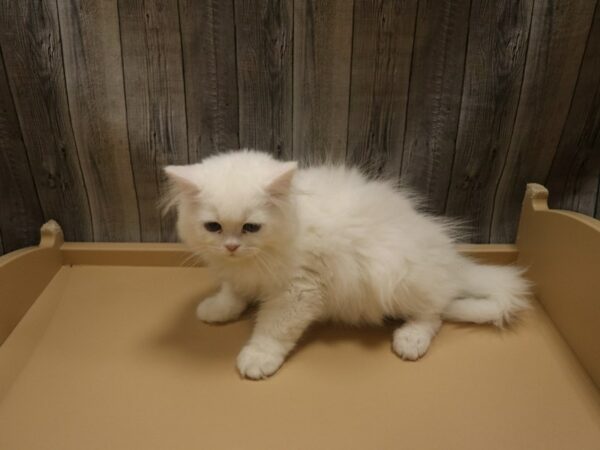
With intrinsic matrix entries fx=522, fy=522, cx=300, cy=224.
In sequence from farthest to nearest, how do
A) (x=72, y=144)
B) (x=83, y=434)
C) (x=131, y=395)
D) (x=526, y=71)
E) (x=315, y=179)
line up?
(x=72, y=144), (x=526, y=71), (x=315, y=179), (x=131, y=395), (x=83, y=434)

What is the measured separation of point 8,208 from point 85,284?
40 cm

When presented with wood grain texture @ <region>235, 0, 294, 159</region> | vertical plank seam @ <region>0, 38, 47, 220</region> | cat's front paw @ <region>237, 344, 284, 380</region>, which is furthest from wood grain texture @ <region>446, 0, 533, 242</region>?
vertical plank seam @ <region>0, 38, 47, 220</region>

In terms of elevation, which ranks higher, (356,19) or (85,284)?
(356,19)

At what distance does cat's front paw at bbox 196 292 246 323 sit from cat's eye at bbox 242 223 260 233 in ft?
1.34

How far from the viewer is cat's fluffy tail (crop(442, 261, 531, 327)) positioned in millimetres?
1597

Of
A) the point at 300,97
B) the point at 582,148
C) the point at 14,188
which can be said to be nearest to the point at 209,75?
the point at 300,97

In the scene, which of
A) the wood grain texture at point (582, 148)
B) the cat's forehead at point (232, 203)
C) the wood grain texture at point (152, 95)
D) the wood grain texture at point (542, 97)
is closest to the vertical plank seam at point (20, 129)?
the wood grain texture at point (152, 95)

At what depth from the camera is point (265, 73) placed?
5.50ft

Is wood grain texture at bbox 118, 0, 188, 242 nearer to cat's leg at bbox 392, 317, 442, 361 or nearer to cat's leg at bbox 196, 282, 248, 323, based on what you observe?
cat's leg at bbox 196, 282, 248, 323

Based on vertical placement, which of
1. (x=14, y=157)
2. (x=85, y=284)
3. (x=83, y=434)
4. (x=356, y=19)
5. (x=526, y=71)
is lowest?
(x=83, y=434)

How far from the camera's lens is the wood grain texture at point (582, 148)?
5.37 feet

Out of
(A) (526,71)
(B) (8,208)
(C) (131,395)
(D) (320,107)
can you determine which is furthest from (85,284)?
(A) (526,71)

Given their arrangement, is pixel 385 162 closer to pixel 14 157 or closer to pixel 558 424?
pixel 558 424

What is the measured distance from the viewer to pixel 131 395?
1.38 metres
